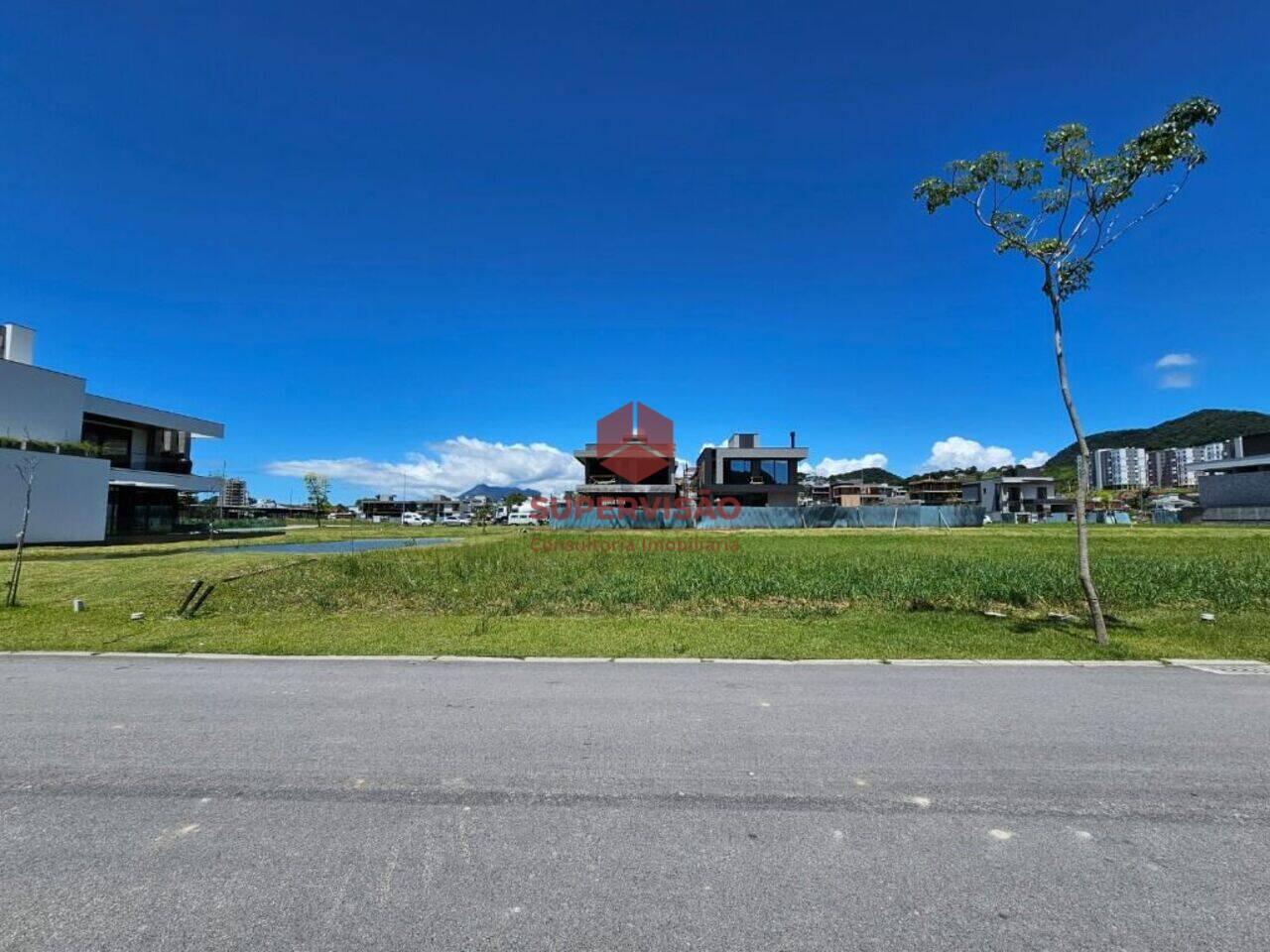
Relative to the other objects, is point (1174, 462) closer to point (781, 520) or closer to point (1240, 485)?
point (1240, 485)

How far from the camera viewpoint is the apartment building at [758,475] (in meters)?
60.2

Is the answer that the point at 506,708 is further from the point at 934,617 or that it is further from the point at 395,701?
the point at 934,617

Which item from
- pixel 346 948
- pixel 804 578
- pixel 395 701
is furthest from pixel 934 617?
pixel 346 948

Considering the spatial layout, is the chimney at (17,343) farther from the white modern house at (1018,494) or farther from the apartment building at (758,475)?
the white modern house at (1018,494)

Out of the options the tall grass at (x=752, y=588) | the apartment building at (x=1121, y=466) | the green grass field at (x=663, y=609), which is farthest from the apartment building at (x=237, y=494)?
the apartment building at (x=1121, y=466)

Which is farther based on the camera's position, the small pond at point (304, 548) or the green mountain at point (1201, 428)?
the green mountain at point (1201, 428)

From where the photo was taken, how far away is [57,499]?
2945 centimetres

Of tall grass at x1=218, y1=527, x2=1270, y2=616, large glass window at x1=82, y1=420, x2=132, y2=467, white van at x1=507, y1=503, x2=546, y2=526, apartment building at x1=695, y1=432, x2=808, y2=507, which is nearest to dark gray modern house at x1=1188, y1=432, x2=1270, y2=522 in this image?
apartment building at x1=695, y1=432, x2=808, y2=507

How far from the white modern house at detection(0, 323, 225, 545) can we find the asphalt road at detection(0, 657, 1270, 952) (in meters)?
27.4

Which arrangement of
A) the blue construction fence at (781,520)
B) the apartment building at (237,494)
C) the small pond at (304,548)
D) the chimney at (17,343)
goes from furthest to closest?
the apartment building at (237,494)
the blue construction fence at (781,520)
the chimney at (17,343)
the small pond at (304,548)

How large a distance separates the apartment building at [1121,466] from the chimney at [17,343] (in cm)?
22489

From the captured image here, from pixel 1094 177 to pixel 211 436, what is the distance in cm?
5070

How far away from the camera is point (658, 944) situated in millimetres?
2490

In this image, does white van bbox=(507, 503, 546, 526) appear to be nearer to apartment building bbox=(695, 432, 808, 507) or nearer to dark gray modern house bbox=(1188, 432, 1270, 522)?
apartment building bbox=(695, 432, 808, 507)
